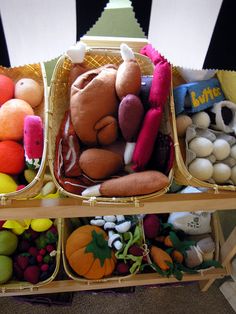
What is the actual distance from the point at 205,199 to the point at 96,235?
0.42 metres

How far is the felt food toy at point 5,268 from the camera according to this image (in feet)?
3.03

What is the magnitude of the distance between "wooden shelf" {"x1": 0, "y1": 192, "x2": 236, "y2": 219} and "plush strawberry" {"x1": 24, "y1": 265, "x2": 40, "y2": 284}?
0.34m

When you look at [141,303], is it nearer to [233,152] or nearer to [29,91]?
[233,152]

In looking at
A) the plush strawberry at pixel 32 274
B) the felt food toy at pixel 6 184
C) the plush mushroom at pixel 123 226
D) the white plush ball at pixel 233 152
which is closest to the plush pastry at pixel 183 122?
the white plush ball at pixel 233 152

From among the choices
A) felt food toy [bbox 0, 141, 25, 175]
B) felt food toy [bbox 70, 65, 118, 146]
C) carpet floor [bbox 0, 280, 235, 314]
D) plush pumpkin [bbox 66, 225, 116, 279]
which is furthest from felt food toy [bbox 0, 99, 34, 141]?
carpet floor [bbox 0, 280, 235, 314]

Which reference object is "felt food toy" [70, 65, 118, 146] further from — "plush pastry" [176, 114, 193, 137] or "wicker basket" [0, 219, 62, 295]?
"wicker basket" [0, 219, 62, 295]

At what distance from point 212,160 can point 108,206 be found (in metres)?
0.33

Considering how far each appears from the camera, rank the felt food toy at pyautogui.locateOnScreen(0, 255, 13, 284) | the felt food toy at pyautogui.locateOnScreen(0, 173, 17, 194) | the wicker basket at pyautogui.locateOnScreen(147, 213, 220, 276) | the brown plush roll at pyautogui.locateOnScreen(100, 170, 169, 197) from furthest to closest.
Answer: the wicker basket at pyautogui.locateOnScreen(147, 213, 220, 276) → the felt food toy at pyautogui.locateOnScreen(0, 255, 13, 284) → the felt food toy at pyautogui.locateOnScreen(0, 173, 17, 194) → the brown plush roll at pyautogui.locateOnScreen(100, 170, 169, 197)

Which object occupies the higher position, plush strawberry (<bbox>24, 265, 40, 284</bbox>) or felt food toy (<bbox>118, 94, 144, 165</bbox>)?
felt food toy (<bbox>118, 94, 144, 165</bbox>)

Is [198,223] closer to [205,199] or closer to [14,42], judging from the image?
[205,199]

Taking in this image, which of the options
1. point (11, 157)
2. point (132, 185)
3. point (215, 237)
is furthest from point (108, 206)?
point (215, 237)

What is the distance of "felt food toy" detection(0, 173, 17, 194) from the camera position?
0.77 m

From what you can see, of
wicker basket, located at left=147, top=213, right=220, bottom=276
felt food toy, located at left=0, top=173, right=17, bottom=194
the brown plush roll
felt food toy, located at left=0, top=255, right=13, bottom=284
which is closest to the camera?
the brown plush roll

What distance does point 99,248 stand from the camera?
96cm
